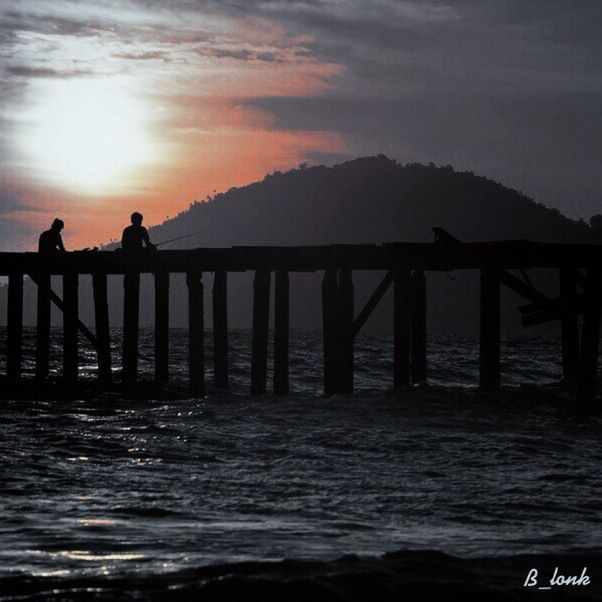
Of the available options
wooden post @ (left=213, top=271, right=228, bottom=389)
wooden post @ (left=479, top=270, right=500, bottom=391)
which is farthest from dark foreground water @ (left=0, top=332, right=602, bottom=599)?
wooden post @ (left=213, top=271, right=228, bottom=389)

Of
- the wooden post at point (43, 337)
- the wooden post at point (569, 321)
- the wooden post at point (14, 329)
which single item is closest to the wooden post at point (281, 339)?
the wooden post at point (569, 321)

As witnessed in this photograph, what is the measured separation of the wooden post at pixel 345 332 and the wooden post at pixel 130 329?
13.3 ft

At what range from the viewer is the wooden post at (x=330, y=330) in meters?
19.3

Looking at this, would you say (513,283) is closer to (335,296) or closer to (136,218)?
(335,296)

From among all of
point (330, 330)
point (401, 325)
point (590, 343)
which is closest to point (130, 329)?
point (330, 330)

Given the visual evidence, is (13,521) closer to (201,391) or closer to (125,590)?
(125,590)

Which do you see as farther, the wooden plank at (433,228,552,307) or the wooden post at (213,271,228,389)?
the wooden post at (213,271,228,389)

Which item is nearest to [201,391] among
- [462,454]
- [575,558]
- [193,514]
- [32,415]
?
[32,415]

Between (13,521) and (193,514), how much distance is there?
1377 millimetres

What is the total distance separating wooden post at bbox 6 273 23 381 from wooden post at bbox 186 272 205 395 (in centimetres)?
346

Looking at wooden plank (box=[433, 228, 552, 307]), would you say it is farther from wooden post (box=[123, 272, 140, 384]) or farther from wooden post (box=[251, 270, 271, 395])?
wooden post (box=[123, 272, 140, 384])

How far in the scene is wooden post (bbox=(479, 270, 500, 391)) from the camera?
18.3 m

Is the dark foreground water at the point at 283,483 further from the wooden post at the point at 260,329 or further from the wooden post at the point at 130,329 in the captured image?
the wooden post at the point at 130,329

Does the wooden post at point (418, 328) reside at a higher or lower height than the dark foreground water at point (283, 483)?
higher
